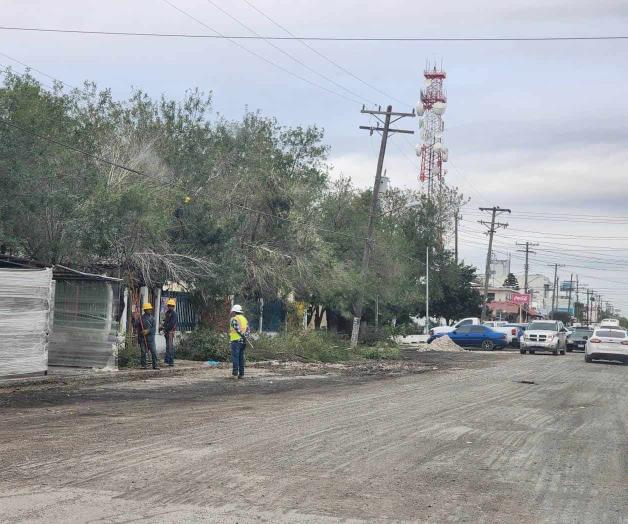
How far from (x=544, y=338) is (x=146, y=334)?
26.0 meters

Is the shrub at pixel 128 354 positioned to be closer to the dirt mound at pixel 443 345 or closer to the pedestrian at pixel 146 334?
the pedestrian at pixel 146 334

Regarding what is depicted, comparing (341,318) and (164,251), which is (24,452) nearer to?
(164,251)

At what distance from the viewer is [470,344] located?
49.7 m

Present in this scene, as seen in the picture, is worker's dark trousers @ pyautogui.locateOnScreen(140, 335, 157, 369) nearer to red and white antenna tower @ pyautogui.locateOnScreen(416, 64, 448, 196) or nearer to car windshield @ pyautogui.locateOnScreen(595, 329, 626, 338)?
car windshield @ pyautogui.locateOnScreen(595, 329, 626, 338)

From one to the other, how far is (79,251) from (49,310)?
12.2ft

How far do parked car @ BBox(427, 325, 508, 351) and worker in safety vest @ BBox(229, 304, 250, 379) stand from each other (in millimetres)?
29372

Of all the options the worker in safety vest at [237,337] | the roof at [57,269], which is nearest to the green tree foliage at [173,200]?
the roof at [57,269]

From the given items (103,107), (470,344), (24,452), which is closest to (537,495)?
(24,452)

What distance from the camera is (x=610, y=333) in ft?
116

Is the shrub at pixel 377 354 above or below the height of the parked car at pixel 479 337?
below

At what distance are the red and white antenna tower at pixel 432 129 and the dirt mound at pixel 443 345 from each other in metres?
22.6

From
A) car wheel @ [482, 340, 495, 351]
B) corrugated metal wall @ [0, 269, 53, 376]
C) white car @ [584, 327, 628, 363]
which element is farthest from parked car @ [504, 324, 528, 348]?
corrugated metal wall @ [0, 269, 53, 376]

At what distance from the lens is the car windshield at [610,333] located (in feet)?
115

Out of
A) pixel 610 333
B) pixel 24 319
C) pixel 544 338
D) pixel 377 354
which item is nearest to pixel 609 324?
pixel 544 338
